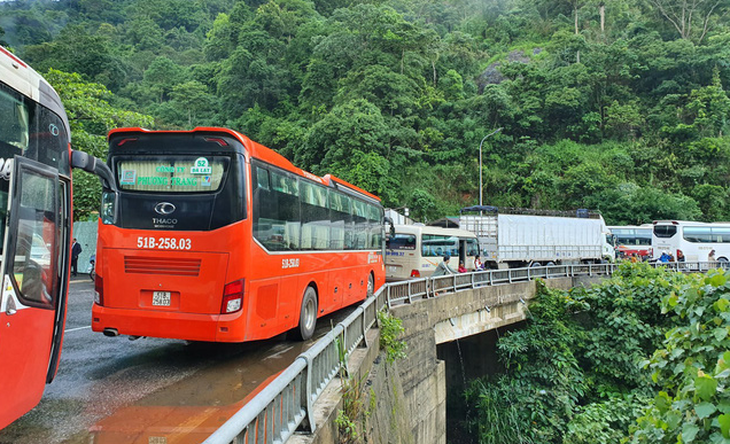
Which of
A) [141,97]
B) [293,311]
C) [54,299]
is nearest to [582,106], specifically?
[293,311]

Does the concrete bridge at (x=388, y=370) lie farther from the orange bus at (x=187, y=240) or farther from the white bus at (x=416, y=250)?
the white bus at (x=416, y=250)

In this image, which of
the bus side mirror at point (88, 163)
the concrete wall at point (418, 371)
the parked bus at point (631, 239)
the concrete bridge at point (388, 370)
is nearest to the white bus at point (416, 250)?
the concrete bridge at point (388, 370)

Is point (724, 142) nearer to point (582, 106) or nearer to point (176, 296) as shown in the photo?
point (582, 106)

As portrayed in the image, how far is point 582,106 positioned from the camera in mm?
44219

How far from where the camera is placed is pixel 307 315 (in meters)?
7.83

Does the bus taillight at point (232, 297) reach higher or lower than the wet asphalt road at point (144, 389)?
higher

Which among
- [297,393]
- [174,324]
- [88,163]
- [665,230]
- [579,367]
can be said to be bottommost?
[579,367]

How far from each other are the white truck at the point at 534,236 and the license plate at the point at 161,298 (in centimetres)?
2085

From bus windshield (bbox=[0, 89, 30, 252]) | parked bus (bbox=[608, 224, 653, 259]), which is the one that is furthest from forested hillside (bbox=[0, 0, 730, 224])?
bus windshield (bbox=[0, 89, 30, 252])

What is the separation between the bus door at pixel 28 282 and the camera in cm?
341

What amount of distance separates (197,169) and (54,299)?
233 cm

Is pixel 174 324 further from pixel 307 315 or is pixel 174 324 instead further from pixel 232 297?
pixel 307 315

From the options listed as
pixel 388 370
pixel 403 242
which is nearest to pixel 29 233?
pixel 388 370

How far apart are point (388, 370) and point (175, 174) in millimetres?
4897
